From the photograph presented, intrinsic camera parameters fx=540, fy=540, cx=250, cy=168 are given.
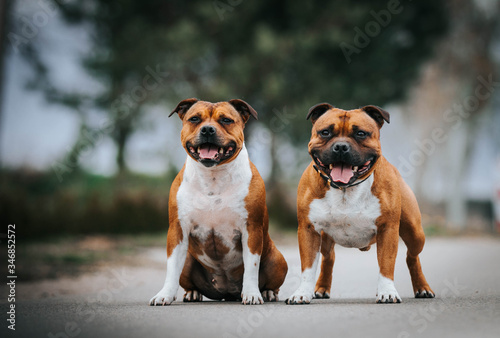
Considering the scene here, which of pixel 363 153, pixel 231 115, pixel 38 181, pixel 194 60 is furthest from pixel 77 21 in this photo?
pixel 363 153

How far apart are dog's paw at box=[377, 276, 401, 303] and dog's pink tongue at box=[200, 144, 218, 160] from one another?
172cm

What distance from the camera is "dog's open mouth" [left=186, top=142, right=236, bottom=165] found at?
4.55 metres

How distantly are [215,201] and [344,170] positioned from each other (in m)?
1.16

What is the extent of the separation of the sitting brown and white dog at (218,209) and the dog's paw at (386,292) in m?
1.00

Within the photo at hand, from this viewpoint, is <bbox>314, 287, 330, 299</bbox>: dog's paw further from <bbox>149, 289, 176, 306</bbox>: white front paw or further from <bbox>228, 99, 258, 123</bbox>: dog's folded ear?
<bbox>228, 99, 258, 123</bbox>: dog's folded ear

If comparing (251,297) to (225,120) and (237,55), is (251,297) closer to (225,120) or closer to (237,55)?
(225,120)

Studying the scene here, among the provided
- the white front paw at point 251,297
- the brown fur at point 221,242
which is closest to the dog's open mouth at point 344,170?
the brown fur at point 221,242

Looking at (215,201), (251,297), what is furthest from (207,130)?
(251,297)

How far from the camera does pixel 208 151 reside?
15.1ft

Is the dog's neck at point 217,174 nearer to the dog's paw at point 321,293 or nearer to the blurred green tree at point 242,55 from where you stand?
the dog's paw at point 321,293

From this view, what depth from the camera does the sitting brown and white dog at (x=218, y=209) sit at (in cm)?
459

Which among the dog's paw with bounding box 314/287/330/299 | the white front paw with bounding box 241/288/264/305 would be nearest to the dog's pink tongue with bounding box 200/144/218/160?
the white front paw with bounding box 241/288/264/305

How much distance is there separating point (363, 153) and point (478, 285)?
3003 millimetres

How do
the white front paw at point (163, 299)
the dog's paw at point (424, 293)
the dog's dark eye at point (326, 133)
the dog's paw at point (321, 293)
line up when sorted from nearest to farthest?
1. the dog's dark eye at point (326, 133)
2. the white front paw at point (163, 299)
3. the dog's paw at point (424, 293)
4. the dog's paw at point (321, 293)
